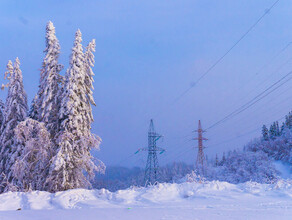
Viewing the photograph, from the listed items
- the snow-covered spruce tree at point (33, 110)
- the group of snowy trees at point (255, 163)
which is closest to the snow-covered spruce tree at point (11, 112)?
the snow-covered spruce tree at point (33, 110)

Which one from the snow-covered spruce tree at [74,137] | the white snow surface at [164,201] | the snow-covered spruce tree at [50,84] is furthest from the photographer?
the snow-covered spruce tree at [50,84]

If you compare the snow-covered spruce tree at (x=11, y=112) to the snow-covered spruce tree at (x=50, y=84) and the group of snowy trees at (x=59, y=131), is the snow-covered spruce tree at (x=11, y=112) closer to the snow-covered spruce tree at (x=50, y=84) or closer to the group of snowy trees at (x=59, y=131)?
the group of snowy trees at (x=59, y=131)

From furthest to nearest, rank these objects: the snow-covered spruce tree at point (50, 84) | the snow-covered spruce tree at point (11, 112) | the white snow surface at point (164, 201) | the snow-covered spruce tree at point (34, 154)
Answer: the snow-covered spruce tree at point (11, 112) < the snow-covered spruce tree at point (50, 84) < the snow-covered spruce tree at point (34, 154) < the white snow surface at point (164, 201)

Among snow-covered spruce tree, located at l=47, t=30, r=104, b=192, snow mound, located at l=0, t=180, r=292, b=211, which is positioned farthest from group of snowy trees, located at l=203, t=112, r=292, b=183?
snow mound, located at l=0, t=180, r=292, b=211

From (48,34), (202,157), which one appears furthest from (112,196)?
(202,157)

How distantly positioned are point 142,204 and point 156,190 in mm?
1677

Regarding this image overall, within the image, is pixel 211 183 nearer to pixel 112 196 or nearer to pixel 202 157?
pixel 112 196

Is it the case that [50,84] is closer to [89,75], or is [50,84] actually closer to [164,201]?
[89,75]

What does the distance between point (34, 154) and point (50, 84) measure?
214 inches

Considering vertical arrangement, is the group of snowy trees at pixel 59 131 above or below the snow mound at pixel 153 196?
above

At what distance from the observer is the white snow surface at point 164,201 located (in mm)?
7784

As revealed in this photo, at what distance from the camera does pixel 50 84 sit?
22.6m

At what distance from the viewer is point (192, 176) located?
14109 millimetres

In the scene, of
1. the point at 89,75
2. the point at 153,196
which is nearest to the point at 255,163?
the point at 89,75
